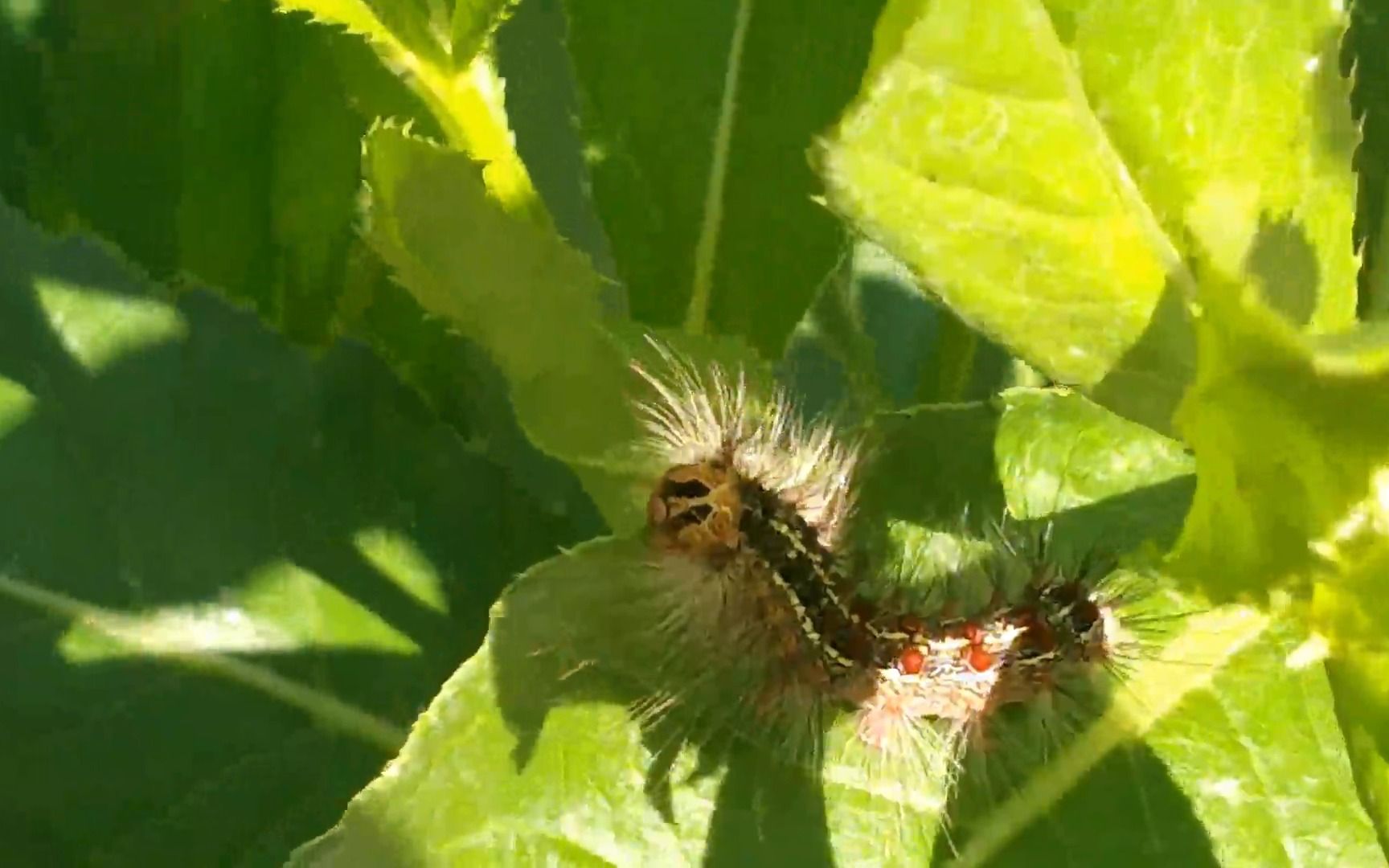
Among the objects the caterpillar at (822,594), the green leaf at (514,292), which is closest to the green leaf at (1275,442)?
the green leaf at (514,292)

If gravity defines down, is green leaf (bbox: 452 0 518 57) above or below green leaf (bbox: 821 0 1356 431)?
below

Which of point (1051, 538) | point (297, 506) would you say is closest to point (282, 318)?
point (297, 506)

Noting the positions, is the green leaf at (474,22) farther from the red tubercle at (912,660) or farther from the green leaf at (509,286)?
the red tubercle at (912,660)

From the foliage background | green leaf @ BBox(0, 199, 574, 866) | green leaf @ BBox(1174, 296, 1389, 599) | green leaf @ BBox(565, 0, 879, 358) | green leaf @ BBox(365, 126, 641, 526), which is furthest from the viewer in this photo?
green leaf @ BBox(565, 0, 879, 358)

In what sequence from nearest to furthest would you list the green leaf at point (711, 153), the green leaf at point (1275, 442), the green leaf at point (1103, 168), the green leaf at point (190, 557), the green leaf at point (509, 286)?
the green leaf at point (1275, 442) < the green leaf at point (1103, 168) < the green leaf at point (509, 286) < the green leaf at point (190, 557) < the green leaf at point (711, 153)

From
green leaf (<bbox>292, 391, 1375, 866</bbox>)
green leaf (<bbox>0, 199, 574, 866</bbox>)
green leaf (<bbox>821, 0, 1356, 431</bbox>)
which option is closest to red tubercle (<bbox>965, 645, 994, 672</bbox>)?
green leaf (<bbox>292, 391, 1375, 866</bbox>)

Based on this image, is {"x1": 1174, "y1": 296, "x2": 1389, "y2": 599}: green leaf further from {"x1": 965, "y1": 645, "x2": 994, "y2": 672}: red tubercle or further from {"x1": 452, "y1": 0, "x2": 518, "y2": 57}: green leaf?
{"x1": 965, "y1": 645, "x2": 994, "y2": 672}: red tubercle

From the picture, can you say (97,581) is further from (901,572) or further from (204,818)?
(901,572)
